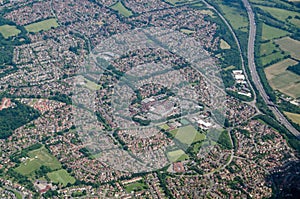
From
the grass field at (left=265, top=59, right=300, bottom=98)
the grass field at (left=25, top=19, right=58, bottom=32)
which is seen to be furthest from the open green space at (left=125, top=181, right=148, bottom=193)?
the grass field at (left=25, top=19, right=58, bottom=32)

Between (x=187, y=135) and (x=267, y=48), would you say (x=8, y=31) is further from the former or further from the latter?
(x=267, y=48)

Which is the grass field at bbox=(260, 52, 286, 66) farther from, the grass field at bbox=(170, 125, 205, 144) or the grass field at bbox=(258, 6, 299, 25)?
the grass field at bbox=(170, 125, 205, 144)

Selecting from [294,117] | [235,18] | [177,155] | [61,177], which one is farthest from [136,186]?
[235,18]

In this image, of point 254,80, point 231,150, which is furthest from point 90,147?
point 254,80

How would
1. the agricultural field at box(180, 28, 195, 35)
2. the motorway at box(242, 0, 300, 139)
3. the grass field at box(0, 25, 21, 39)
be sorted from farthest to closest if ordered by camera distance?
1. the agricultural field at box(180, 28, 195, 35)
2. the grass field at box(0, 25, 21, 39)
3. the motorway at box(242, 0, 300, 139)

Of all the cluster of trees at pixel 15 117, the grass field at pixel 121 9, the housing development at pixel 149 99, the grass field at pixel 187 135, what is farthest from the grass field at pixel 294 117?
the grass field at pixel 121 9
